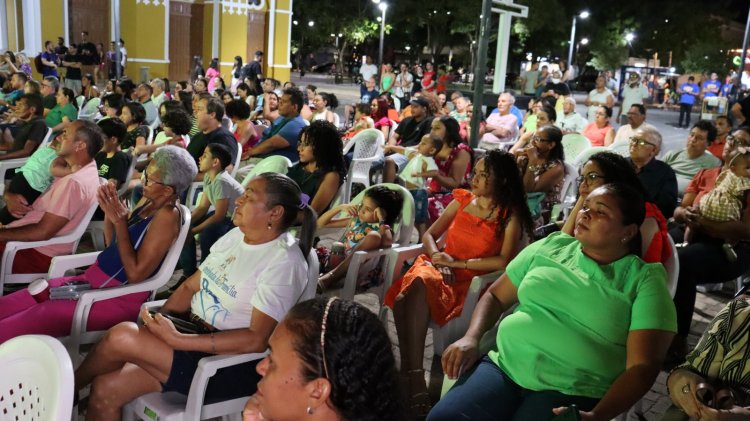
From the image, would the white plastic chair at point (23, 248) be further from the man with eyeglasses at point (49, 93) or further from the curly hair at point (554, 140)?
the man with eyeglasses at point (49, 93)

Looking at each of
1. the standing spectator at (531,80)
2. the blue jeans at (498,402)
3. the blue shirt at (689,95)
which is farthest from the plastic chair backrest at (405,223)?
the blue shirt at (689,95)

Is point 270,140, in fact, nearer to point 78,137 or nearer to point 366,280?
point 78,137

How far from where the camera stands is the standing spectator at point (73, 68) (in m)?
16.8

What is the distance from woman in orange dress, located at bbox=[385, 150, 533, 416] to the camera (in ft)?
11.2

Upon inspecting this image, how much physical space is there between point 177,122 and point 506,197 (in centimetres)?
382

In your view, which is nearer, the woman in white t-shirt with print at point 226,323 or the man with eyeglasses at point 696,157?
the woman in white t-shirt with print at point 226,323

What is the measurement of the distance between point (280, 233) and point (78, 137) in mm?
2010

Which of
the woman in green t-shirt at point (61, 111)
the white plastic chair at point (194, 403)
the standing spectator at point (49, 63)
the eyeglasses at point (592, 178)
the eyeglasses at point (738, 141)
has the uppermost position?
the standing spectator at point (49, 63)

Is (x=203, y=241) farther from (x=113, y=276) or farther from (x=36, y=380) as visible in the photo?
(x=36, y=380)

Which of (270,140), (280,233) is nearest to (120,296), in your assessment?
(280,233)

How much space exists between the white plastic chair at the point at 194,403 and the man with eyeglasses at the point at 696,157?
473 centimetres

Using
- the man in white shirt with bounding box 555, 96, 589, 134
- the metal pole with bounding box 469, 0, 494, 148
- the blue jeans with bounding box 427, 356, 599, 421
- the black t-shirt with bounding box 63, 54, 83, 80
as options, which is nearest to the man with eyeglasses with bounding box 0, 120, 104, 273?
the blue jeans with bounding box 427, 356, 599, 421

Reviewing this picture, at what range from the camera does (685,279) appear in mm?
4059

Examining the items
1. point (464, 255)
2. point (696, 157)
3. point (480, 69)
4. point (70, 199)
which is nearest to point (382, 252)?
point (464, 255)
